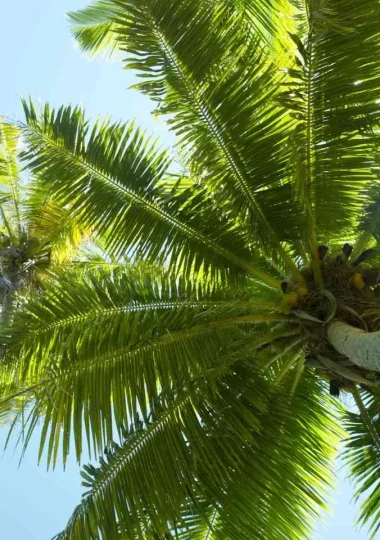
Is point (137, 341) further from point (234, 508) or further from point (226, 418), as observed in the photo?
point (234, 508)

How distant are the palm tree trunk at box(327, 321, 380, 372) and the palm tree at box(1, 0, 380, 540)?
3cm

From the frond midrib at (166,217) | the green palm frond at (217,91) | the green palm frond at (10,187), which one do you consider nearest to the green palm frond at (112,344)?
the frond midrib at (166,217)

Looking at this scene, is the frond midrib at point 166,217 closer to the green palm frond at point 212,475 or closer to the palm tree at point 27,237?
the green palm frond at point 212,475

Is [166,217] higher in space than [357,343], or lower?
higher

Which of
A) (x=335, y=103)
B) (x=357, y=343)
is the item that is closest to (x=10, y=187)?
(x=335, y=103)

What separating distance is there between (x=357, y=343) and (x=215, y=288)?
1919mm

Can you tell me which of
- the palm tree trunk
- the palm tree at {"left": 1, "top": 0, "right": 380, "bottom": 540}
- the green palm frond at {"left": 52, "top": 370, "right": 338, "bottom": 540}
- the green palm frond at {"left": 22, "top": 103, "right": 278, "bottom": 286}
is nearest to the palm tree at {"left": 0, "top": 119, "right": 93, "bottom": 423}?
the green palm frond at {"left": 22, "top": 103, "right": 278, "bottom": 286}

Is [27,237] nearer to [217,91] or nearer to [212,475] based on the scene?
[217,91]

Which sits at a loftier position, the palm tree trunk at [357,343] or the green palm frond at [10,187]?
the green palm frond at [10,187]

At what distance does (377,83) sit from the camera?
4508 millimetres

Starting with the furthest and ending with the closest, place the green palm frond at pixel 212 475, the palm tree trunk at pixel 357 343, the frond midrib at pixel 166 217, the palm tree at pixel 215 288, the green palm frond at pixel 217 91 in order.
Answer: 1. the frond midrib at pixel 166 217
2. the green palm frond at pixel 217 91
3. the palm tree at pixel 215 288
4. the green palm frond at pixel 212 475
5. the palm tree trunk at pixel 357 343

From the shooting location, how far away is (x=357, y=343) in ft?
12.7

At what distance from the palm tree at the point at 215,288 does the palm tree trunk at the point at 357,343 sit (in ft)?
0.09

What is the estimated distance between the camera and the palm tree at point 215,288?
14.7 ft
